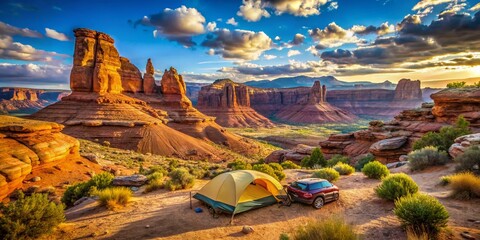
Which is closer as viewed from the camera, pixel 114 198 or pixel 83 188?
pixel 114 198

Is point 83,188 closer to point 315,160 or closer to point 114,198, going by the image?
point 114,198

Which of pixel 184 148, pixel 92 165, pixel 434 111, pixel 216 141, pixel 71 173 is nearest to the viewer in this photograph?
pixel 71 173

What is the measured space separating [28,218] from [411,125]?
118ft

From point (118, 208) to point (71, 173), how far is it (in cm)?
997

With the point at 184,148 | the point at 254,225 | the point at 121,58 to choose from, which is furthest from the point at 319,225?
the point at 121,58

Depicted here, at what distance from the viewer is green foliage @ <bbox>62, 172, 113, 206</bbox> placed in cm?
1371

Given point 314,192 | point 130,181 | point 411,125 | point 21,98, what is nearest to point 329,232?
point 314,192

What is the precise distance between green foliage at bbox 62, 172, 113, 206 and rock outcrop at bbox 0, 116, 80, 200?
2.92 meters

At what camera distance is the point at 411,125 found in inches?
1161

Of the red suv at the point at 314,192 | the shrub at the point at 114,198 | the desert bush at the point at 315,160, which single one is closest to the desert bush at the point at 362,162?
the desert bush at the point at 315,160

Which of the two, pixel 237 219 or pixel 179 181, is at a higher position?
pixel 237 219

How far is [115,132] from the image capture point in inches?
1571

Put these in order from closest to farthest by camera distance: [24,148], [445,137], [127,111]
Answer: [24,148] → [445,137] → [127,111]

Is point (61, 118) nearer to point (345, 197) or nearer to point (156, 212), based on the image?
point (156, 212)
